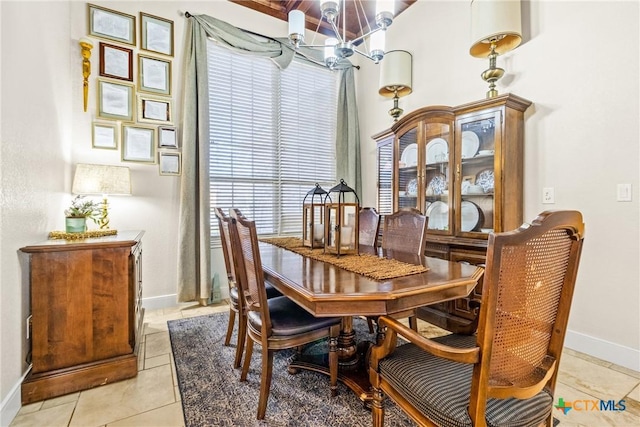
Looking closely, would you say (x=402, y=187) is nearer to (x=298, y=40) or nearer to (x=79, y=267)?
(x=298, y=40)

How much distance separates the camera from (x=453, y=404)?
85 centimetres

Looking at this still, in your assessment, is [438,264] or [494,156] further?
[494,156]

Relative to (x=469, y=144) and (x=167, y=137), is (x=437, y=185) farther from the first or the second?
(x=167, y=137)

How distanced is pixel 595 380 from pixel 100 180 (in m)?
3.57

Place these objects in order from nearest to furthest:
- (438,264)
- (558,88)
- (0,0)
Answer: (0,0), (438,264), (558,88)

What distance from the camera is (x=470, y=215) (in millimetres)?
2488

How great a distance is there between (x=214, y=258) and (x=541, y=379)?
302 centimetres

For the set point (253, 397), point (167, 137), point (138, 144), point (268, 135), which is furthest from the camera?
point (268, 135)

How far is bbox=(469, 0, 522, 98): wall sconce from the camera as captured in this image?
217 cm

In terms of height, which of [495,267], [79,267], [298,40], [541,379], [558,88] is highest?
[298,40]

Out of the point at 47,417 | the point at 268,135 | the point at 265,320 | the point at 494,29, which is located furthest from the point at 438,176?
the point at 47,417

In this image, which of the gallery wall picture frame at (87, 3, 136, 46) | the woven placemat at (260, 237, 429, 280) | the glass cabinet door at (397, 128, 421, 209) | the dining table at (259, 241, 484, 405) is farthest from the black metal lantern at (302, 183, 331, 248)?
the gallery wall picture frame at (87, 3, 136, 46)

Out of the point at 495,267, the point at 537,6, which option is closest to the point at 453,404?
the point at 495,267

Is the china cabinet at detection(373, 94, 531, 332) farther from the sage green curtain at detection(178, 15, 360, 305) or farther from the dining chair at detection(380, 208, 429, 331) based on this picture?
the sage green curtain at detection(178, 15, 360, 305)
